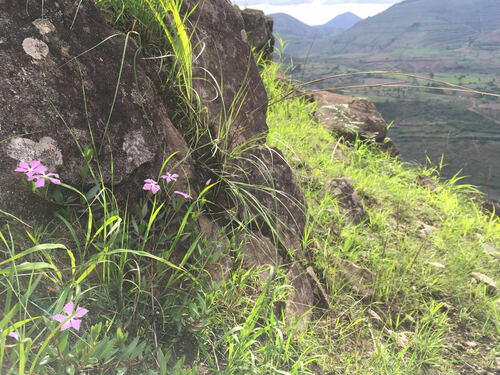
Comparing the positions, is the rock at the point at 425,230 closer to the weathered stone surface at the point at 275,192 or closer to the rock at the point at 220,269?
the weathered stone surface at the point at 275,192

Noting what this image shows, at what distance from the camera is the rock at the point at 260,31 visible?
515 cm

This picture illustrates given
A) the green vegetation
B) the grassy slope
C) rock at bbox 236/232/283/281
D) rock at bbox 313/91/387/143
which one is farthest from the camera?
rock at bbox 313/91/387/143

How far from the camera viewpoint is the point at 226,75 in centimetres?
232

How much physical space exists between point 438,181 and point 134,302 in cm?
489

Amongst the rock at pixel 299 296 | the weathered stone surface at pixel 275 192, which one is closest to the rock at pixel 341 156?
the weathered stone surface at pixel 275 192

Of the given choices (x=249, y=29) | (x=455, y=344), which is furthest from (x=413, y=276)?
(x=249, y=29)

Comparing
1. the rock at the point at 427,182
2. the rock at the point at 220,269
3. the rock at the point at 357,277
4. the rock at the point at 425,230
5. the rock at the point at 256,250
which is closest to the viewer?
the rock at the point at 220,269

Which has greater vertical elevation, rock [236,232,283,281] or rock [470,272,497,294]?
rock [236,232,283,281]

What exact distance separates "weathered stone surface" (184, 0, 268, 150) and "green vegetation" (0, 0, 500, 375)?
222 mm

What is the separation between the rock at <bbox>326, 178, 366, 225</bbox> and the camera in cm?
301

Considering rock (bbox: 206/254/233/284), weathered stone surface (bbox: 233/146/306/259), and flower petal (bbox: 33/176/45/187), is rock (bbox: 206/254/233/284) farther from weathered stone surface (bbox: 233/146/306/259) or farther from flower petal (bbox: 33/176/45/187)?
flower petal (bbox: 33/176/45/187)

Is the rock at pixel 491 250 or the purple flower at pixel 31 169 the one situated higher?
the purple flower at pixel 31 169

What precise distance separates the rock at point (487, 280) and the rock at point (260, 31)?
389cm

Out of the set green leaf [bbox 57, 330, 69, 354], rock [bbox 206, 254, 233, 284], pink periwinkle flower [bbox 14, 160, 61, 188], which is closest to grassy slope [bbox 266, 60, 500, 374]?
rock [bbox 206, 254, 233, 284]
